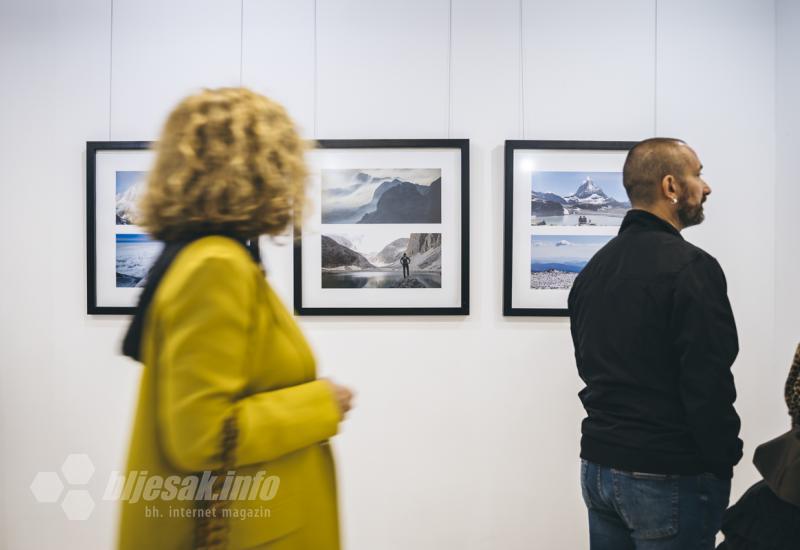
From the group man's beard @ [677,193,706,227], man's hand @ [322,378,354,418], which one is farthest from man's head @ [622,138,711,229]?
man's hand @ [322,378,354,418]

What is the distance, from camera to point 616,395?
1.47 meters

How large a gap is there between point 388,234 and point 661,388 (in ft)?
3.97

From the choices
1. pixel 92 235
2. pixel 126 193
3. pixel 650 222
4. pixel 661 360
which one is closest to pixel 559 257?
pixel 650 222

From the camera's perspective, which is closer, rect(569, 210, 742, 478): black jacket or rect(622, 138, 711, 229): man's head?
rect(569, 210, 742, 478): black jacket

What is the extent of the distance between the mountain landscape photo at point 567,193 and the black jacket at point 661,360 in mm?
767

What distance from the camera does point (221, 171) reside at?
0.98 m

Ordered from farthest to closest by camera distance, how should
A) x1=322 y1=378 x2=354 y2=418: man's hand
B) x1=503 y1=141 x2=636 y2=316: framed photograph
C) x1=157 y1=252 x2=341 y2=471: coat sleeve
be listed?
x1=503 y1=141 x2=636 y2=316: framed photograph, x1=322 y1=378 x2=354 y2=418: man's hand, x1=157 y1=252 x2=341 y2=471: coat sleeve

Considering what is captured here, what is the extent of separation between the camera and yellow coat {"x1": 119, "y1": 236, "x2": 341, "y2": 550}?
895 millimetres

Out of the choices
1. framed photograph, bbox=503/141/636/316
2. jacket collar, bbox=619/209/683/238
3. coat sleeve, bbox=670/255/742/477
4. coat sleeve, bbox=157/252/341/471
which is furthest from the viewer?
framed photograph, bbox=503/141/636/316

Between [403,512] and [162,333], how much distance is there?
1682 mm

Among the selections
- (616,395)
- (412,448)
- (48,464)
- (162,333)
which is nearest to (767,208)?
(616,395)

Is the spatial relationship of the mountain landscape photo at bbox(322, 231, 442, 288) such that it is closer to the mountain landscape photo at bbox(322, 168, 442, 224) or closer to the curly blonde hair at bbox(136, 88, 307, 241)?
the mountain landscape photo at bbox(322, 168, 442, 224)

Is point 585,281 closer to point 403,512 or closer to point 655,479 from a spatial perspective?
point 655,479

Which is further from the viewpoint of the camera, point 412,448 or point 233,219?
point 412,448
